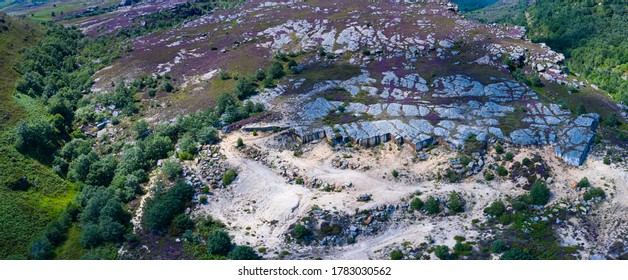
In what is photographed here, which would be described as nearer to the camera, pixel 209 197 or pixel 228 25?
pixel 209 197

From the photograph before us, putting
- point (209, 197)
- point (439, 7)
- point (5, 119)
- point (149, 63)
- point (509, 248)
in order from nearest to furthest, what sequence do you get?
point (509, 248) < point (209, 197) < point (5, 119) < point (149, 63) < point (439, 7)

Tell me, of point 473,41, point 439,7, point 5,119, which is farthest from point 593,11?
point 5,119

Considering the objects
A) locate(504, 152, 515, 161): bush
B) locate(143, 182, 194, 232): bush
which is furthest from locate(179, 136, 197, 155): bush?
locate(504, 152, 515, 161): bush

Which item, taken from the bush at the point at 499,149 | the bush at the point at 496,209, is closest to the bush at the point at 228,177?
the bush at the point at 496,209

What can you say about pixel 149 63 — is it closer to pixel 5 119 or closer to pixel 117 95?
pixel 117 95

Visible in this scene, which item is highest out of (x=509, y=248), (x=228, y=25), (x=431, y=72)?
(x=228, y=25)

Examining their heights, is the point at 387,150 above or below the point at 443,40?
below

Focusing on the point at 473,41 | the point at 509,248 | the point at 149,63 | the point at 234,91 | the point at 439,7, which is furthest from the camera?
the point at 439,7

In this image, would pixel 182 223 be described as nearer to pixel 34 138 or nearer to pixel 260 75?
pixel 34 138

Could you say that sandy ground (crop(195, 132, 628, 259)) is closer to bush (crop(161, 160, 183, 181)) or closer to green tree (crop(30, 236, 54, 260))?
bush (crop(161, 160, 183, 181))
